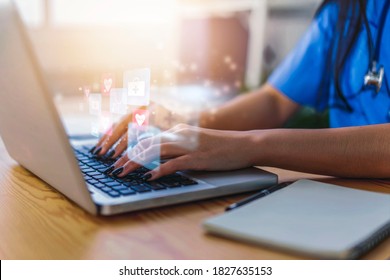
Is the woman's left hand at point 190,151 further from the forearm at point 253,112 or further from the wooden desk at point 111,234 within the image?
the forearm at point 253,112

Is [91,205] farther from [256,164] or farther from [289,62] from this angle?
[289,62]

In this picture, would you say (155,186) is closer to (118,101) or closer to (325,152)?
(118,101)

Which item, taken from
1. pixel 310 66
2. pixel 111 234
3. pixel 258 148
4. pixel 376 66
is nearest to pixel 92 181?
pixel 111 234

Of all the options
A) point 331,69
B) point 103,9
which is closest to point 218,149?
point 331,69

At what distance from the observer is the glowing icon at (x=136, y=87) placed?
24.1 inches

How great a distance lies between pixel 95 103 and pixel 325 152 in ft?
1.10

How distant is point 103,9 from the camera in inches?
86.3

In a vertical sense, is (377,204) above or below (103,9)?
below

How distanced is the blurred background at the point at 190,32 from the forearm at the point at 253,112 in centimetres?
34

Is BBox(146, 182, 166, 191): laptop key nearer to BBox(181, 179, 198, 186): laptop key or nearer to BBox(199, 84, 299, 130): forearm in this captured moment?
BBox(181, 179, 198, 186): laptop key

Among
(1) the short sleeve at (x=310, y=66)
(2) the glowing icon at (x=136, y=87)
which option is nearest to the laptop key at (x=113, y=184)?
(2) the glowing icon at (x=136, y=87)

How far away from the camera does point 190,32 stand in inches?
116

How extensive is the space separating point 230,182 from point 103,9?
179 centimetres
